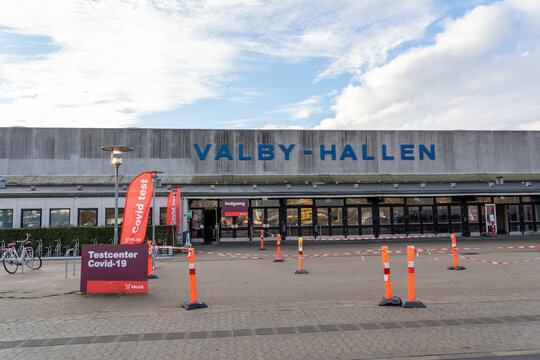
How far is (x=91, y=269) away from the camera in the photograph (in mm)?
10180

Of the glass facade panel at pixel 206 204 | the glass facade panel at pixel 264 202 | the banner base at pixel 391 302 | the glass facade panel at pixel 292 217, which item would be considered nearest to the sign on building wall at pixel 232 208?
the glass facade panel at pixel 206 204

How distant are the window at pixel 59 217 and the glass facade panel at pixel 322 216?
15.9m

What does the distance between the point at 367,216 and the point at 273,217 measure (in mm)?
6574

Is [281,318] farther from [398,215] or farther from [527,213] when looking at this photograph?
[527,213]

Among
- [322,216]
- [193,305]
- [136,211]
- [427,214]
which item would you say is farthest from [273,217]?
[193,305]

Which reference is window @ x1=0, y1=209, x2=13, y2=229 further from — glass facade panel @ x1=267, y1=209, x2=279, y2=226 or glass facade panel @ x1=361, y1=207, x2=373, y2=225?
glass facade panel @ x1=361, y1=207, x2=373, y2=225

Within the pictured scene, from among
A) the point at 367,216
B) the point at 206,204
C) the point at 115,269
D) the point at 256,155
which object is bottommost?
the point at 115,269

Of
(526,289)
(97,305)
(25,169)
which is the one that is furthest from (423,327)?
(25,169)

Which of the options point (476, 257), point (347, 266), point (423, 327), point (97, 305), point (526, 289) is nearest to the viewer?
point (423, 327)

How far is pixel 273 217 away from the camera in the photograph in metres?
27.3

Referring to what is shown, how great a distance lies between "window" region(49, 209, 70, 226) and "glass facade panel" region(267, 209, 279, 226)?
12560 mm

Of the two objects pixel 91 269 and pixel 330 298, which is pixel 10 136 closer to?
pixel 91 269

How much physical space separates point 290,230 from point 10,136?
2052 cm

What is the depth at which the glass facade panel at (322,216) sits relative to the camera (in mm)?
27516
